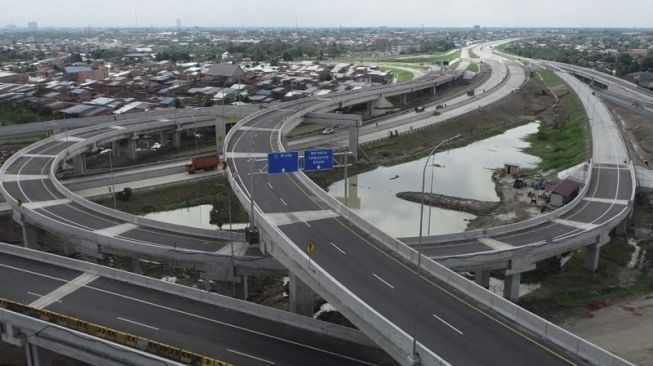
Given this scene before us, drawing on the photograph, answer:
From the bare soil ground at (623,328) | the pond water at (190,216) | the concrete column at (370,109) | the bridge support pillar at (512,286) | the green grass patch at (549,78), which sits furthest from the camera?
the green grass patch at (549,78)

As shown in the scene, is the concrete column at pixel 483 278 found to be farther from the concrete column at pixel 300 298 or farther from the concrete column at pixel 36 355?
the concrete column at pixel 36 355

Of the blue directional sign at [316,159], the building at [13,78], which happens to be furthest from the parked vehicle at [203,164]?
the building at [13,78]

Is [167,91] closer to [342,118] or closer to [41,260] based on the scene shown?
[342,118]

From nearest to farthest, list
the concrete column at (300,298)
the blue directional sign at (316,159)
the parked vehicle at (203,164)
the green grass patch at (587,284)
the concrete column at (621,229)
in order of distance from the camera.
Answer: the concrete column at (300,298)
the green grass patch at (587,284)
the blue directional sign at (316,159)
the concrete column at (621,229)
the parked vehicle at (203,164)

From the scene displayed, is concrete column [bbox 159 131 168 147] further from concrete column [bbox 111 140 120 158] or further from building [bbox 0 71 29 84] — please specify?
building [bbox 0 71 29 84]

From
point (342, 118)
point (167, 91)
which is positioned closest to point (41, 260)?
point (342, 118)

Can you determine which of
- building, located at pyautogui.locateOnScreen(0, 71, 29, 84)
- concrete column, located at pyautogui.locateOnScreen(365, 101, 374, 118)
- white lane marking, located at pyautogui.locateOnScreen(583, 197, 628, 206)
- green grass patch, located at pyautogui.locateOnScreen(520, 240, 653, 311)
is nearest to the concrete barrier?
green grass patch, located at pyautogui.locateOnScreen(520, 240, 653, 311)
